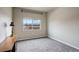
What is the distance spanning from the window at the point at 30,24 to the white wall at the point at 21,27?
0.30 metres

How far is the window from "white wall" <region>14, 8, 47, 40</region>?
30 cm

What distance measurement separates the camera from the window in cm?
626

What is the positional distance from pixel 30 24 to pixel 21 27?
2.92 feet

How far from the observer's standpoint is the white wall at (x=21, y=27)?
5719 mm

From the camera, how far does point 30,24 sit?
6.55 metres

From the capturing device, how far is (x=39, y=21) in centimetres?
699

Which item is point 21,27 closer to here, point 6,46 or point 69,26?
point 69,26

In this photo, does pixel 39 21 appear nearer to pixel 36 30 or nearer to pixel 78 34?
pixel 36 30

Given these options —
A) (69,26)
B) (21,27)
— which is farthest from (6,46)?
(21,27)

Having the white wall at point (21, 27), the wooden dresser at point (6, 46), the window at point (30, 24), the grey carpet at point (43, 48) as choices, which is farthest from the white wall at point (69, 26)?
the wooden dresser at point (6, 46)

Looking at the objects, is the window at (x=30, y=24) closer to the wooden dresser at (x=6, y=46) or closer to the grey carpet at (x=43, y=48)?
the grey carpet at (x=43, y=48)

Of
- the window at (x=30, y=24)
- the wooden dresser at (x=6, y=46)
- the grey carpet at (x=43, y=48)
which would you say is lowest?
the grey carpet at (x=43, y=48)
